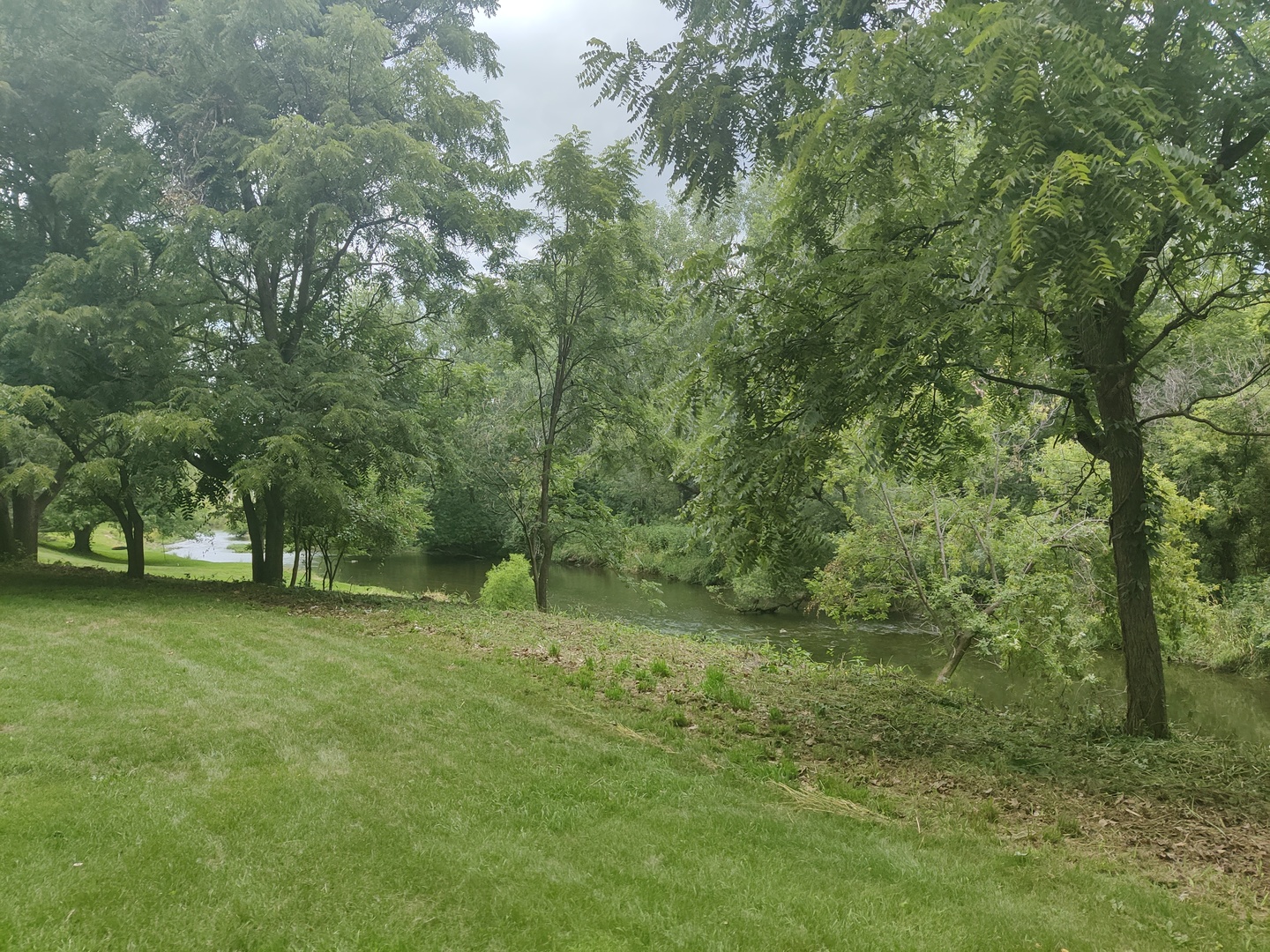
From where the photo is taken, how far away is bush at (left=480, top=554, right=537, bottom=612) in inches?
627

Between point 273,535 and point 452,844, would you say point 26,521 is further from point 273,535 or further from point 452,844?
point 452,844

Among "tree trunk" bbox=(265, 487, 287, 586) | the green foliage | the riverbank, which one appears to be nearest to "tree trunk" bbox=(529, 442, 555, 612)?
"tree trunk" bbox=(265, 487, 287, 586)

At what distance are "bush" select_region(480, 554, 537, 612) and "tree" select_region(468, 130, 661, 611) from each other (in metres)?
1.08

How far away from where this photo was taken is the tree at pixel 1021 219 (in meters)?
3.22

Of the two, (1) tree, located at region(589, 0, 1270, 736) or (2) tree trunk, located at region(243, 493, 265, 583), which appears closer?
(1) tree, located at region(589, 0, 1270, 736)

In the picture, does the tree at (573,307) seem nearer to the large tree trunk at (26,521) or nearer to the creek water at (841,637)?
the creek water at (841,637)

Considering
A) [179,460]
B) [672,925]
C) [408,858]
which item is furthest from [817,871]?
[179,460]

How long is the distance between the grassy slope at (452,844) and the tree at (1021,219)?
267 centimetres

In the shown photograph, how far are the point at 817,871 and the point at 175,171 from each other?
14.2 metres

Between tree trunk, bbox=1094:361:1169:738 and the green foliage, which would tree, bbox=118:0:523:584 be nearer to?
the green foliage

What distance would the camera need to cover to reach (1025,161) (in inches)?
136

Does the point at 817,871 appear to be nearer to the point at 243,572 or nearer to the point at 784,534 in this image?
the point at 784,534

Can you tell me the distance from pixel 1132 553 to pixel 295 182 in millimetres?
11126

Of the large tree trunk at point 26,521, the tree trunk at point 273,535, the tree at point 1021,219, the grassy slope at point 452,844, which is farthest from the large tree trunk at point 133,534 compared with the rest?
the tree at point 1021,219
